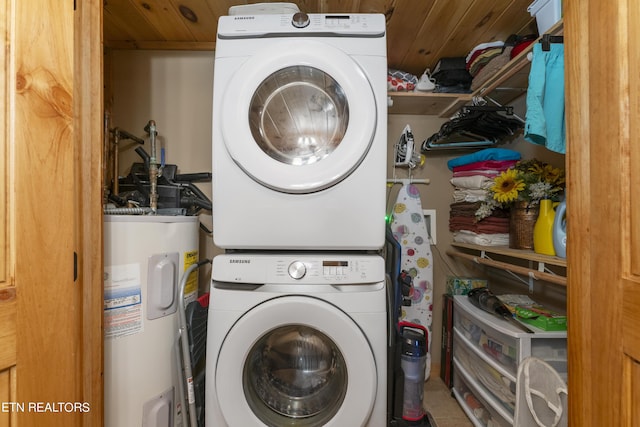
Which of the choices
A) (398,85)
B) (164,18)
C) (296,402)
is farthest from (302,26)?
(296,402)

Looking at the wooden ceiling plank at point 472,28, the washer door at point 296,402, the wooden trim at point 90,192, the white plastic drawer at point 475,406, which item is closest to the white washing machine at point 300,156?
the washer door at point 296,402

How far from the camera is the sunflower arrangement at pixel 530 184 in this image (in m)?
1.14

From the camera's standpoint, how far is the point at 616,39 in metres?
0.51

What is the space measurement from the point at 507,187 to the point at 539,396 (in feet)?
2.68

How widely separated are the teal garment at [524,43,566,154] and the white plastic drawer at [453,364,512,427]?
1109mm

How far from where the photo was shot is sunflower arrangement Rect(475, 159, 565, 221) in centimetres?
114

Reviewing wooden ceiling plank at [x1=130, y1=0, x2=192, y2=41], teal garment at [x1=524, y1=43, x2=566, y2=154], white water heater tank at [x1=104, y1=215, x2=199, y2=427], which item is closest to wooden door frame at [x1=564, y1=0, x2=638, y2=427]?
teal garment at [x1=524, y1=43, x2=566, y2=154]

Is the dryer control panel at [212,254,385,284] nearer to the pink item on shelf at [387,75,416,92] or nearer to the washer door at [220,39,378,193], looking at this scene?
the washer door at [220,39,378,193]

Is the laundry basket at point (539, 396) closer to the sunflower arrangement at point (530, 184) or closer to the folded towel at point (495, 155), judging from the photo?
the sunflower arrangement at point (530, 184)

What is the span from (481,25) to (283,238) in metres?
1.43

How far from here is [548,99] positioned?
94 cm

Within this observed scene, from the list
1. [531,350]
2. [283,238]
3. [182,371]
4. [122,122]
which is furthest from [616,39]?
[122,122]

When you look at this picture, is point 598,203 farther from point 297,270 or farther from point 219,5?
point 219,5

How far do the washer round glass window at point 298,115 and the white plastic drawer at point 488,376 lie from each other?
117 centimetres
